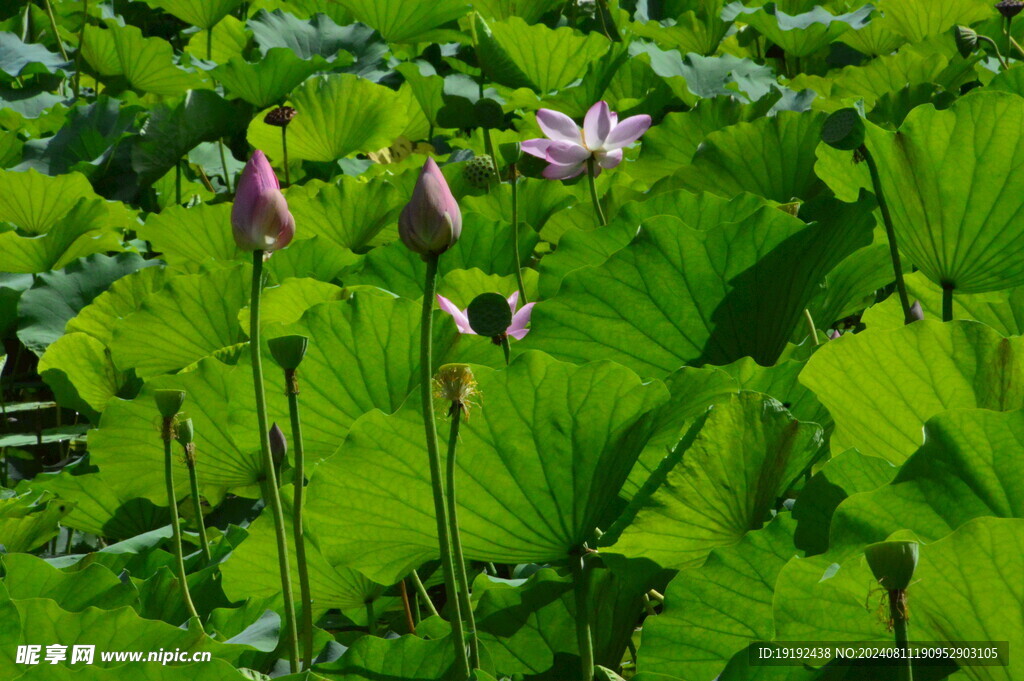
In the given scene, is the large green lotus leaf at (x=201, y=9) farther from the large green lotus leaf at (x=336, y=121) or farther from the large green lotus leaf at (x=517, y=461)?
the large green lotus leaf at (x=517, y=461)

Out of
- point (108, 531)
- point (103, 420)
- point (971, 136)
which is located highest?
point (971, 136)

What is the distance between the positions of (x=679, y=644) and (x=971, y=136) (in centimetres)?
45

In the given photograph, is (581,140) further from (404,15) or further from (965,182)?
(404,15)

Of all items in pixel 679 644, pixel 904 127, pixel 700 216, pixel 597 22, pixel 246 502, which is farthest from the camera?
pixel 597 22

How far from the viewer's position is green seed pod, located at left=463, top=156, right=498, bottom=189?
5.12 ft

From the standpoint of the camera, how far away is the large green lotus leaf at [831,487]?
0.57m

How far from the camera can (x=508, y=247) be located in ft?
4.10

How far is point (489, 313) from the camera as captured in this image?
744 millimetres

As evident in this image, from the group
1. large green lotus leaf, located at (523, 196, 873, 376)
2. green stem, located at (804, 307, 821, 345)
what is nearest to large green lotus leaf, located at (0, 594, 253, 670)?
large green lotus leaf, located at (523, 196, 873, 376)

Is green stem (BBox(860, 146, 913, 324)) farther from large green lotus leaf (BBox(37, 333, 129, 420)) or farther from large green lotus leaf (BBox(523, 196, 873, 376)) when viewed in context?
large green lotus leaf (BBox(37, 333, 129, 420))

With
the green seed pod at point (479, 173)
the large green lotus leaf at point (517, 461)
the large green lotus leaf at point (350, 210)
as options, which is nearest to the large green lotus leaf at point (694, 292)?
the large green lotus leaf at point (517, 461)

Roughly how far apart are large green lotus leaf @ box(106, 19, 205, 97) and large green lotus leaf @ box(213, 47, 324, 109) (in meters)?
0.36

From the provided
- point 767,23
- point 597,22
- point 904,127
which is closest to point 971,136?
point 904,127

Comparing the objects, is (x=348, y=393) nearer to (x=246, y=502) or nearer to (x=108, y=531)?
(x=246, y=502)
